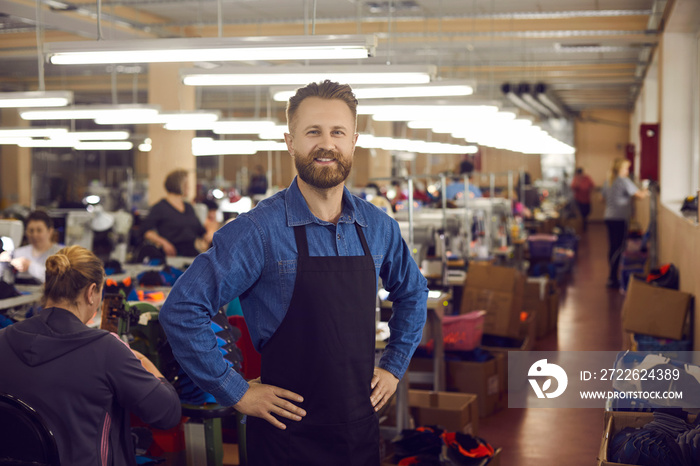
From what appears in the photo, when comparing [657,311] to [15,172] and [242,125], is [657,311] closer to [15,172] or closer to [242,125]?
[242,125]

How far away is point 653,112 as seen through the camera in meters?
12.8

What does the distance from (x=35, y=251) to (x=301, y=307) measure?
4220 mm

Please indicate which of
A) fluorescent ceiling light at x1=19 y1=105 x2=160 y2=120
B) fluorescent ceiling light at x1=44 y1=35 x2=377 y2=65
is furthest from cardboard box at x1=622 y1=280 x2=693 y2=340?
fluorescent ceiling light at x1=19 y1=105 x2=160 y2=120

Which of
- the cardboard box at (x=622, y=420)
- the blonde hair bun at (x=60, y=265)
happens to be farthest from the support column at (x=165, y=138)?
the cardboard box at (x=622, y=420)

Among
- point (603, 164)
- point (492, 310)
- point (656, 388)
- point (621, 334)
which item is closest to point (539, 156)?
point (603, 164)

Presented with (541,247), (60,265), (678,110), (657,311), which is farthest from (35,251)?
(678,110)

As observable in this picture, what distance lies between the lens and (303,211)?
1978 millimetres

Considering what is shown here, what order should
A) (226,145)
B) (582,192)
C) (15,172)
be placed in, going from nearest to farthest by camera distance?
(226,145)
(15,172)
(582,192)

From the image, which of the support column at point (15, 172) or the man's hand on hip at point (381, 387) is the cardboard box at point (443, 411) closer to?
the man's hand on hip at point (381, 387)

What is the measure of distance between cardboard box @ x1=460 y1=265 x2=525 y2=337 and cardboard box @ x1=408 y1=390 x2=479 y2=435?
1.47m

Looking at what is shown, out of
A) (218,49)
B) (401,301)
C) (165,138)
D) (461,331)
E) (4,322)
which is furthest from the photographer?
(165,138)

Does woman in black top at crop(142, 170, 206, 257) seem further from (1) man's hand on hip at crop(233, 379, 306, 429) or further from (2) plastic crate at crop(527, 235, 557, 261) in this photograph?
(2) plastic crate at crop(527, 235, 557, 261)

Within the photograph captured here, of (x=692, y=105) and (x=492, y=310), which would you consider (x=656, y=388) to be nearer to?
(x=492, y=310)

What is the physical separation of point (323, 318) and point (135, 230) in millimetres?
9106
